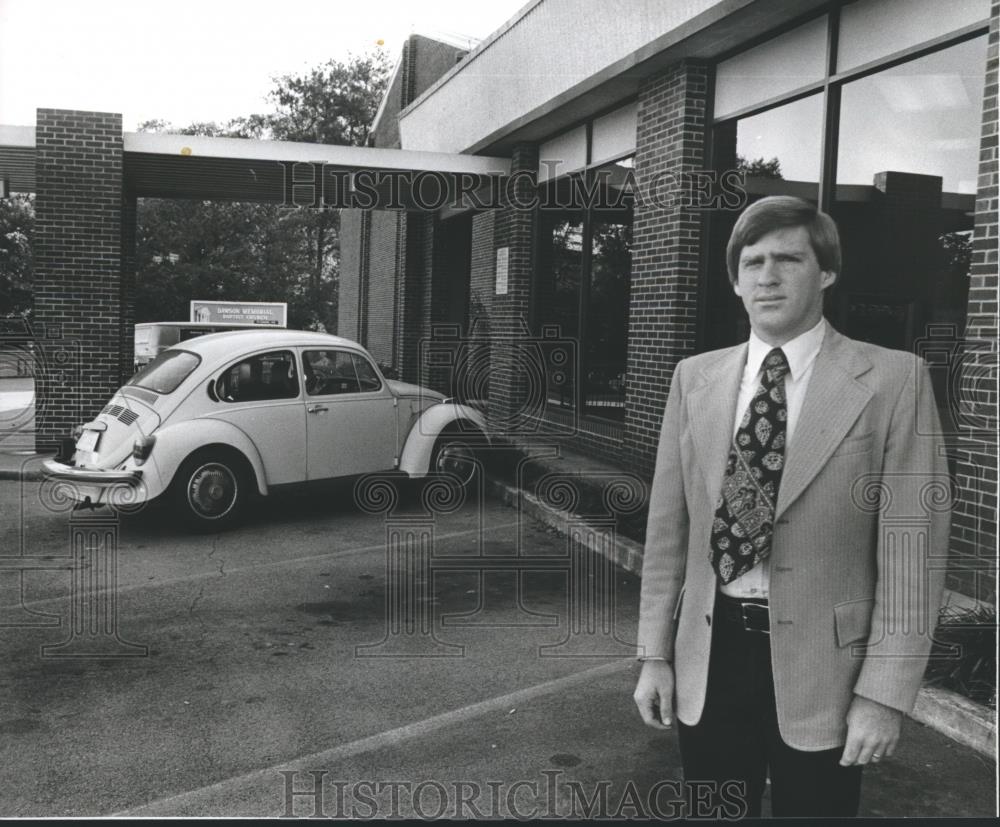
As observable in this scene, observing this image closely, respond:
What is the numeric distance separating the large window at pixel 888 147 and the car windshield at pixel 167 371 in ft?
17.6

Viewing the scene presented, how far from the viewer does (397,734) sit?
4.19 m

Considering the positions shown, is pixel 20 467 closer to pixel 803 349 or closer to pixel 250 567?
pixel 250 567

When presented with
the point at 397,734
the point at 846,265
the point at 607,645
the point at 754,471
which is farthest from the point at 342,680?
the point at 846,265

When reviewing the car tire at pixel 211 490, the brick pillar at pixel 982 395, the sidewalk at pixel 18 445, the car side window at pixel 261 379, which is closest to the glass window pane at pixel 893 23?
the brick pillar at pixel 982 395

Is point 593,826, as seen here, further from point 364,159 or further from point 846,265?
point 364,159

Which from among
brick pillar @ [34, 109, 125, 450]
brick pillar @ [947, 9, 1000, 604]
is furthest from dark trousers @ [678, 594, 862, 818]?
brick pillar @ [34, 109, 125, 450]

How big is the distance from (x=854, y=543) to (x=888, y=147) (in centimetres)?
→ 529

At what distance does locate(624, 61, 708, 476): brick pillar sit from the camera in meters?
8.80

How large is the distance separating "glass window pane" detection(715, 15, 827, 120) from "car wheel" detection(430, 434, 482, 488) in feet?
13.1

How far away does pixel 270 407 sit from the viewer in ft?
28.0

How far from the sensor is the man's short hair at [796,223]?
2201 millimetres

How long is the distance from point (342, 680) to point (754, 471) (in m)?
3.22

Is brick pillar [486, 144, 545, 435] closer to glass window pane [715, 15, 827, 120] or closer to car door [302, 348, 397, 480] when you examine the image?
car door [302, 348, 397, 480]

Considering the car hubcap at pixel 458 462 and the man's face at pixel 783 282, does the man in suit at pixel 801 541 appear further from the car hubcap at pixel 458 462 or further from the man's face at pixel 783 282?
the car hubcap at pixel 458 462
